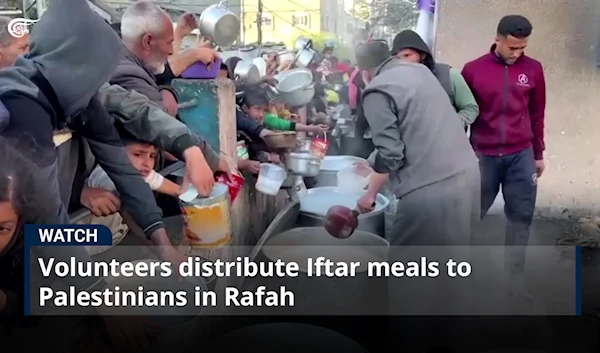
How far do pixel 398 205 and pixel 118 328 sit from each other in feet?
2.43

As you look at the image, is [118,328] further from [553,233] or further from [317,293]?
[553,233]

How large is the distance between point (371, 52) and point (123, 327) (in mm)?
866

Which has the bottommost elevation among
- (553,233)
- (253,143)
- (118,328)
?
(118,328)

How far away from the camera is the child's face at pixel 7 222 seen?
120 centimetres

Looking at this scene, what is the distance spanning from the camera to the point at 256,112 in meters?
1.41

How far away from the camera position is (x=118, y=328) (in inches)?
53.7

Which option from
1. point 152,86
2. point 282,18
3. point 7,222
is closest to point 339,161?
point 282,18

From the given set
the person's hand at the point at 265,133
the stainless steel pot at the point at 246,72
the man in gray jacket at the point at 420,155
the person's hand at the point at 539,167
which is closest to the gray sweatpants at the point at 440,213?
the man in gray jacket at the point at 420,155

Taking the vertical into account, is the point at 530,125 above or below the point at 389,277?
above

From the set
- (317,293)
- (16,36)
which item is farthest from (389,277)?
(16,36)

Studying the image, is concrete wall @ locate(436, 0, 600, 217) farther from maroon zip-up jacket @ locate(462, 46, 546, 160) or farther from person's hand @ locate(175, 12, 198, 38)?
person's hand @ locate(175, 12, 198, 38)

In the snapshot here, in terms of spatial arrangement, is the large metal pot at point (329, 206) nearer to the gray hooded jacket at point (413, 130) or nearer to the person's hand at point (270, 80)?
the gray hooded jacket at point (413, 130)

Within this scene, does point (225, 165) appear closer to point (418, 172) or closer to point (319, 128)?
point (319, 128)

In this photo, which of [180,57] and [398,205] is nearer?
[180,57]
